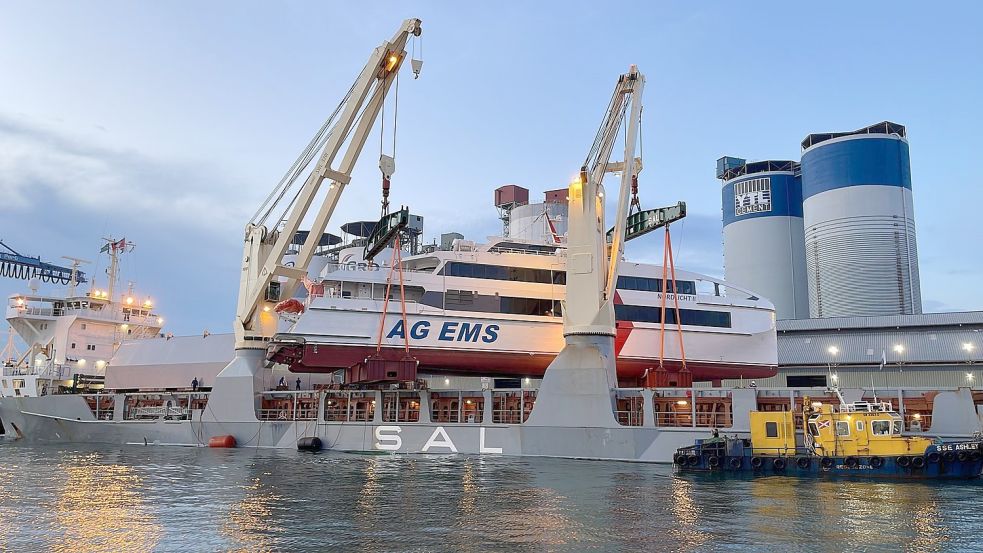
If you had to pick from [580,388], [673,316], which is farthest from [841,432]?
[673,316]

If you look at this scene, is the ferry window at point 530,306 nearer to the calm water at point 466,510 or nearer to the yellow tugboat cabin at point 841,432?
the calm water at point 466,510

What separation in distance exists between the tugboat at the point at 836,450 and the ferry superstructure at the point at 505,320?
8524mm

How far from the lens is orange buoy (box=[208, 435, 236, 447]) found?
32688 millimetres

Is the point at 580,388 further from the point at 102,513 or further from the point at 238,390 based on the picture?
the point at 102,513

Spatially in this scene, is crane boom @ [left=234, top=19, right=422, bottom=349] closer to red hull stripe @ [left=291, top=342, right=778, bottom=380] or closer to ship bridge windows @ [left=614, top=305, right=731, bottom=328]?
red hull stripe @ [left=291, top=342, right=778, bottom=380]

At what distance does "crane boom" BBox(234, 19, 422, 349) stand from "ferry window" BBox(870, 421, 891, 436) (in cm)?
2333

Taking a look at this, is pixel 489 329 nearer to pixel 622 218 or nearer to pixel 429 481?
pixel 622 218

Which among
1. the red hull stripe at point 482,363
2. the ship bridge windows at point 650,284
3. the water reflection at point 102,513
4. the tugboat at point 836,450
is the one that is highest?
the ship bridge windows at point 650,284

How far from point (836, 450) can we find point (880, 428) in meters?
1.37

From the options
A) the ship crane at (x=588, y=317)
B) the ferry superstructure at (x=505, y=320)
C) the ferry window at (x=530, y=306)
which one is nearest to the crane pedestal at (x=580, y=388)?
the ship crane at (x=588, y=317)

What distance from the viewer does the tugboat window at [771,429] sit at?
890 inches

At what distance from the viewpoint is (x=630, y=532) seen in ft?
45.6

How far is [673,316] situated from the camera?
36969mm

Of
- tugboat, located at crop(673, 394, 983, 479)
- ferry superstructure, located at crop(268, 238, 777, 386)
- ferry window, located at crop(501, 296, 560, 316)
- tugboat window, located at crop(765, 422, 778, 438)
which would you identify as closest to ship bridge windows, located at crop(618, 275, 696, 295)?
ferry superstructure, located at crop(268, 238, 777, 386)
